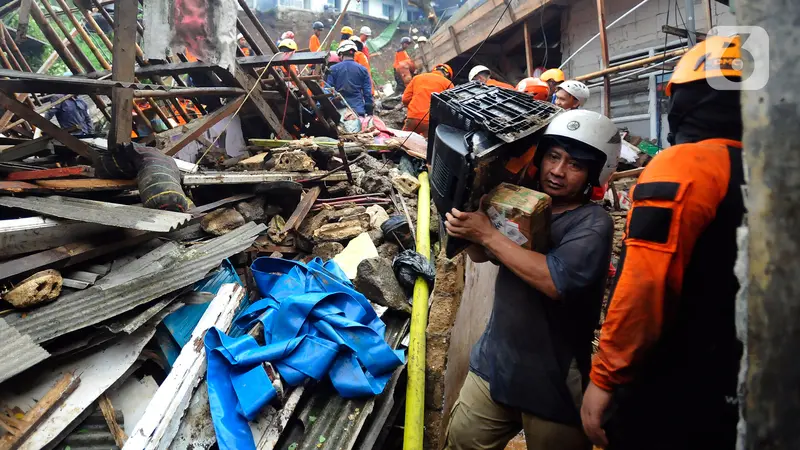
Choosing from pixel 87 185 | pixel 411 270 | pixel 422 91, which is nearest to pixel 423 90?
pixel 422 91

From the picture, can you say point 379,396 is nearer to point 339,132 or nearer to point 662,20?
point 339,132

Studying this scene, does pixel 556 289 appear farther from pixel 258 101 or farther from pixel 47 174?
pixel 258 101

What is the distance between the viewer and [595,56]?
28.5 ft

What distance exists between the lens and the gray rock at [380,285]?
3564 mm

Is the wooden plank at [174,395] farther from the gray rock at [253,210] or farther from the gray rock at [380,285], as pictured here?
the gray rock at [253,210]

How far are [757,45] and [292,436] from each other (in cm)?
272

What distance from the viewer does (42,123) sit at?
398 centimetres

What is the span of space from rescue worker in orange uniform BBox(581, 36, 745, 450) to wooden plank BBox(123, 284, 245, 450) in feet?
7.25

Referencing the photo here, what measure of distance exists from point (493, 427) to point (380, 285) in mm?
1736

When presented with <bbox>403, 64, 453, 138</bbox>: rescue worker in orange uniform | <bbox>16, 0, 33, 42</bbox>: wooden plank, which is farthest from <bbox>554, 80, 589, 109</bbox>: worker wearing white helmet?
<bbox>16, 0, 33, 42</bbox>: wooden plank

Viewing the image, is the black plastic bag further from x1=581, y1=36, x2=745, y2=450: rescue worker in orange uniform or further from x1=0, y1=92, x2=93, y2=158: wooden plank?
x1=0, y1=92, x2=93, y2=158: wooden plank

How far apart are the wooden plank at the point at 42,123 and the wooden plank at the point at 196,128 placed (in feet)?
2.62

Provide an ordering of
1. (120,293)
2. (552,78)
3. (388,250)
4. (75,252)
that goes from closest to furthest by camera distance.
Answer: (120,293) < (75,252) < (388,250) < (552,78)

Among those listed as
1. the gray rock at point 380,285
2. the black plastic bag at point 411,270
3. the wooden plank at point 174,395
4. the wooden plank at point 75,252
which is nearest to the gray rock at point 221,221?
the wooden plank at point 75,252
